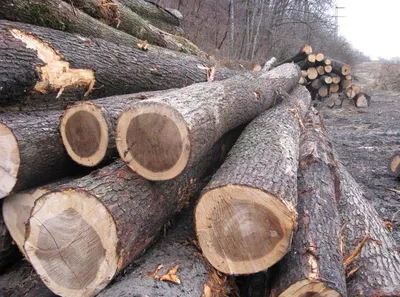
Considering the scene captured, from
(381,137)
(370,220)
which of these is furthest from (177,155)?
Answer: (381,137)

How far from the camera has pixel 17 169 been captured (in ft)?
7.22

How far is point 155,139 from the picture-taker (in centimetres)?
194

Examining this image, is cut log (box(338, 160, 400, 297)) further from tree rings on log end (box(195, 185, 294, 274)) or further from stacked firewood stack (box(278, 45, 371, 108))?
stacked firewood stack (box(278, 45, 371, 108))

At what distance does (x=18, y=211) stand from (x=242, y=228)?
1488 millimetres

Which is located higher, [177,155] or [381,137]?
[177,155]

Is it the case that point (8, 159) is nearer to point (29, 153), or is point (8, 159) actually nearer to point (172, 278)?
point (29, 153)

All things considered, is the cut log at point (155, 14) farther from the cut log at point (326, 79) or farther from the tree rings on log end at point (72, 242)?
the cut log at point (326, 79)

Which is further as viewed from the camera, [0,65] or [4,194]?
[0,65]

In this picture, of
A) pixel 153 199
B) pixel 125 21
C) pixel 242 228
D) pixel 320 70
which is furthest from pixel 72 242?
pixel 320 70

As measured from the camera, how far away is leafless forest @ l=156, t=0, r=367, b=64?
42.1 ft

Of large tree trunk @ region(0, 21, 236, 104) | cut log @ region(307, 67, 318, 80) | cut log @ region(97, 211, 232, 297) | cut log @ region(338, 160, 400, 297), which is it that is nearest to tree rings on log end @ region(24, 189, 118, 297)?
cut log @ region(97, 211, 232, 297)

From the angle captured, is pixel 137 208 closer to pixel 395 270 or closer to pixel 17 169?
pixel 17 169

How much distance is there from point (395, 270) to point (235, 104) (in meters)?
1.65

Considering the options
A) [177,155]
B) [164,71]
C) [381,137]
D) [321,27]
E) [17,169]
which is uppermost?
[321,27]
